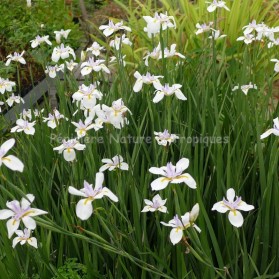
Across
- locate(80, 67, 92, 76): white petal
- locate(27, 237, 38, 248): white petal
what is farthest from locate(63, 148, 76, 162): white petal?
locate(80, 67, 92, 76): white petal

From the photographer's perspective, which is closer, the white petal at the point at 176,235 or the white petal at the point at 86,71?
the white petal at the point at 176,235

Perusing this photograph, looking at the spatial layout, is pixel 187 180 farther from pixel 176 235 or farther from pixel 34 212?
pixel 34 212

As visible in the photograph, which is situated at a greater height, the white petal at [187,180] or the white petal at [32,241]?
the white petal at [187,180]

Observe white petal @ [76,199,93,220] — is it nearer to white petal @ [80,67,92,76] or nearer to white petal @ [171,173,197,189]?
white petal @ [171,173,197,189]

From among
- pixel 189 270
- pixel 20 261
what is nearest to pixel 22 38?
pixel 20 261

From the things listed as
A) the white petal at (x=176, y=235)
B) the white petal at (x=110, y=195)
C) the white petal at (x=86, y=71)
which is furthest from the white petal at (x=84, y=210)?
the white petal at (x=86, y=71)

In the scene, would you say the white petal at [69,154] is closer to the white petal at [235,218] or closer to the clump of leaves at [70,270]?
the clump of leaves at [70,270]

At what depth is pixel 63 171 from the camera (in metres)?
1.71

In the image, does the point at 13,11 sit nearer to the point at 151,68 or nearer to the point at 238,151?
the point at 151,68

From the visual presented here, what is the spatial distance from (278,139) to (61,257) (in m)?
0.66

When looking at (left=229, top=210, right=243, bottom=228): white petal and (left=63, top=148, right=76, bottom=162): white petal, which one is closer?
(left=229, top=210, right=243, bottom=228): white petal

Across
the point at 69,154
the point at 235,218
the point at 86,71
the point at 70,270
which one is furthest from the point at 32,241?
the point at 86,71

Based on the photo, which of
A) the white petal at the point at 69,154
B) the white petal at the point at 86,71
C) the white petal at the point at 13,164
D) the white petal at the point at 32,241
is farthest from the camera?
the white petal at the point at 86,71

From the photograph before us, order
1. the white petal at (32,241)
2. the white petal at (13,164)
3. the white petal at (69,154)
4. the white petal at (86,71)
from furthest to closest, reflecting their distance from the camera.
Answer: the white petal at (86,71) < the white petal at (69,154) < the white petal at (32,241) < the white petal at (13,164)
